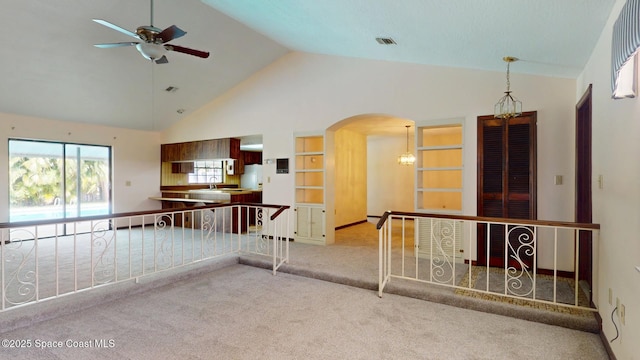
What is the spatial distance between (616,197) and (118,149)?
9.38 meters

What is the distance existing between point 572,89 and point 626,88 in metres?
2.48

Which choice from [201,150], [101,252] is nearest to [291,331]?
[101,252]

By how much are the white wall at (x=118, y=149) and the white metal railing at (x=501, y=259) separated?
705 centimetres

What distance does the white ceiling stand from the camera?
2.74 meters

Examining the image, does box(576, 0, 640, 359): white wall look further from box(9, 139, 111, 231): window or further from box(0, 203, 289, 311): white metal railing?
box(9, 139, 111, 231): window

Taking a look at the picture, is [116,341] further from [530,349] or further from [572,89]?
[572,89]

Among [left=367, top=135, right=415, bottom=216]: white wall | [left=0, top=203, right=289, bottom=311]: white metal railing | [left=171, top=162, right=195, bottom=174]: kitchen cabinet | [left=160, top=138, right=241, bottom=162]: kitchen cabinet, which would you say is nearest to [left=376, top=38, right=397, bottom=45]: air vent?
[left=0, top=203, right=289, bottom=311]: white metal railing

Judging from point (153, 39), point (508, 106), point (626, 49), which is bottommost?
point (626, 49)

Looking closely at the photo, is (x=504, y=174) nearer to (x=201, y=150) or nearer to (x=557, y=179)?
(x=557, y=179)

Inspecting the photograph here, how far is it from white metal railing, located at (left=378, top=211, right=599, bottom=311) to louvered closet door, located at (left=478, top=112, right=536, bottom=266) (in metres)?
0.03

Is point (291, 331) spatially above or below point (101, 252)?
below

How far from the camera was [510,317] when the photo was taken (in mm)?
3205

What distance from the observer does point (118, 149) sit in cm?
812

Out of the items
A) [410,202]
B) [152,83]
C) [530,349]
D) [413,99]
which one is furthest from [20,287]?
[410,202]
